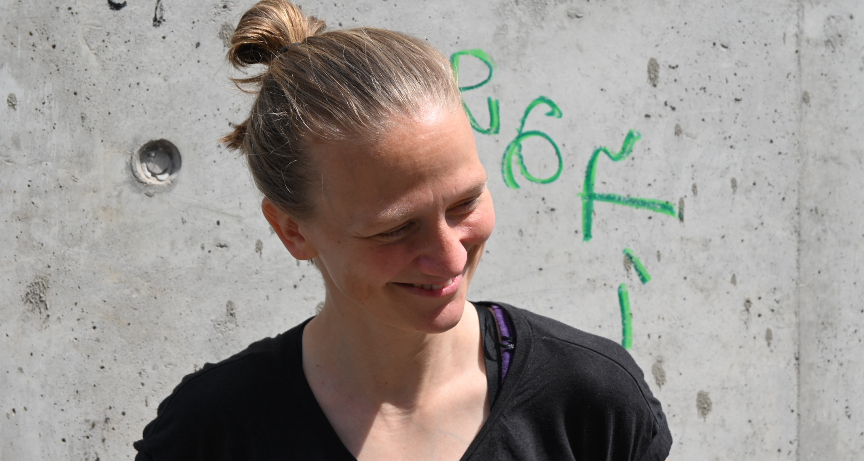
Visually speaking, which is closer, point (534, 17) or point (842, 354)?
point (534, 17)

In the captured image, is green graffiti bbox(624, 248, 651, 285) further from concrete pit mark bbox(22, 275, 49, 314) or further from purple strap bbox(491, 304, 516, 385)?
concrete pit mark bbox(22, 275, 49, 314)

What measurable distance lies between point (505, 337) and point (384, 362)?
24 cm

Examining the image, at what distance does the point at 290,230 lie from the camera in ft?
3.96

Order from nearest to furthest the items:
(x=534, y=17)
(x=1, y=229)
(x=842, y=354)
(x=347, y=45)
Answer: (x=347, y=45)
(x=1, y=229)
(x=534, y=17)
(x=842, y=354)

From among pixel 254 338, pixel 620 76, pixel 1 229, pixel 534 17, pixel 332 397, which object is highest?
pixel 534 17

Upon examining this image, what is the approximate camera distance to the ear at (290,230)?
119cm

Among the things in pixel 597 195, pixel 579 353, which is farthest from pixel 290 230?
pixel 597 195

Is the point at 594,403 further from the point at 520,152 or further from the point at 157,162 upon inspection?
the point at 157,162

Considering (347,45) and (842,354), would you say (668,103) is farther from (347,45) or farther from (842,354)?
(347,45)

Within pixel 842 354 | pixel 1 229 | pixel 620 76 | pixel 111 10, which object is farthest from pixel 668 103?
pixel 1 229

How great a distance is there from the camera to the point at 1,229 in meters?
1.87

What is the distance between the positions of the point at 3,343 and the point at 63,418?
0.91 ft

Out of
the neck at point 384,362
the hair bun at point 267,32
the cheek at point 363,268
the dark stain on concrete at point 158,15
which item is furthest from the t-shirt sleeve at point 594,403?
the dark stain on concrete at point 158,15

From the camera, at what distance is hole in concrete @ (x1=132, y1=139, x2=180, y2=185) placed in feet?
6.31
